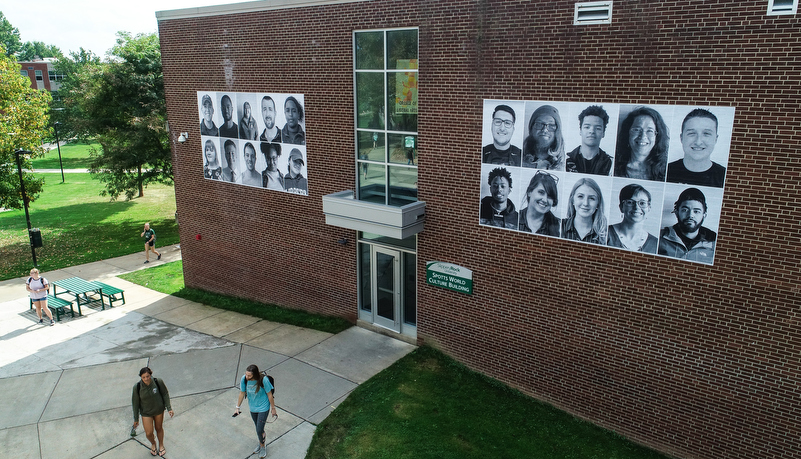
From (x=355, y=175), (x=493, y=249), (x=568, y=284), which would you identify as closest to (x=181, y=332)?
(x=355, y=175)

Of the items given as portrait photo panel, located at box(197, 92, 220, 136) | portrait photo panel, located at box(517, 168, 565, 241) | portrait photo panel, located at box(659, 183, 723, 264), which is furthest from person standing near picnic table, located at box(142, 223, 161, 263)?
portrait photo panel, located at box(659, 183, 723, 264)

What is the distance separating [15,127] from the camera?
70.3 feet

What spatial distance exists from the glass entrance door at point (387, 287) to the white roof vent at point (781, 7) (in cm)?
799

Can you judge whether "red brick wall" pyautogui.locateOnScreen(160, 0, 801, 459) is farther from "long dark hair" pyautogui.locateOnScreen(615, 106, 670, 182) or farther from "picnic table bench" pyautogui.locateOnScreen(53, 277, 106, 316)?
"picnic table bench" pyautogui.locateOnScreen(53, 277, 106, 316)

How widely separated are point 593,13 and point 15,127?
71.6ft

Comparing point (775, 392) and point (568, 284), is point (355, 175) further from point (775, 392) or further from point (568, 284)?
point (775, 392)

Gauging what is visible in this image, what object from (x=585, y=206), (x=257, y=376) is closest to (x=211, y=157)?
(x=257, y=376)

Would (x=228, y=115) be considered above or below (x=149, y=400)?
above

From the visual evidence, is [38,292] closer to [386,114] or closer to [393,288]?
[393,288]

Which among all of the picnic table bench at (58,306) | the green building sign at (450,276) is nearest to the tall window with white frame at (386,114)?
the green building sign at (450,276)

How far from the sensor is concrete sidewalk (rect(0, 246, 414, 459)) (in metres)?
9.34

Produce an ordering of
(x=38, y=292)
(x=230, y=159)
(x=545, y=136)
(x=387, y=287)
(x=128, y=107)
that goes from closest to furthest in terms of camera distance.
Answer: (x=545, y=136) → (x=387, y=287) → (x=38, y=292) → (x=230, y=159) → (x=128, y=107)

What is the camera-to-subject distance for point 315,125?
13.2 m

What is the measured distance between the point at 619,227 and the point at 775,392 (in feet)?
10.6
